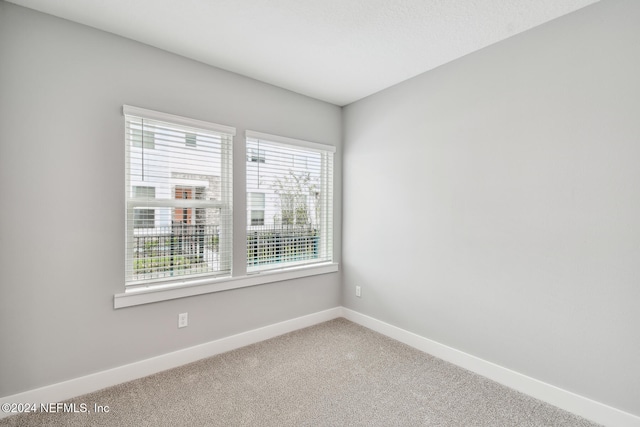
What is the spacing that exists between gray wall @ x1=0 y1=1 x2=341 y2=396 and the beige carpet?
1.03 feet

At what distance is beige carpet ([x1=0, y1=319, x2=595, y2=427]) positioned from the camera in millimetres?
1806

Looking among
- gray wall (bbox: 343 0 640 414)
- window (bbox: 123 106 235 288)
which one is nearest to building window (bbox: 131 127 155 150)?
window (bbox: 123 106 235 288)

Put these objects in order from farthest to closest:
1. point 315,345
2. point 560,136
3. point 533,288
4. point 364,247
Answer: point 364,247, point 315,345, point 533,288, point 560,136

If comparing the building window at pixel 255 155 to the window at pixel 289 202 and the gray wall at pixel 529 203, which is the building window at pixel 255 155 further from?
the gray wall at pixel 529 203

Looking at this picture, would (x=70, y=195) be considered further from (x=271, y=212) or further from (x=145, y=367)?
(x=271, y=212)

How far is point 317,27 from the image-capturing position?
80.7 inches

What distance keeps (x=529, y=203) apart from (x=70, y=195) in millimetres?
3159

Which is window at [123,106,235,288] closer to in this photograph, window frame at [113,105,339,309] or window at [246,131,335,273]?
window frame at [113,105,339,309]

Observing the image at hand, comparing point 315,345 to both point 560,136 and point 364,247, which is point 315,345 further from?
point 560,136

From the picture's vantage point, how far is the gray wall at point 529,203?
1717mm

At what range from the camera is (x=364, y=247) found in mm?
3309

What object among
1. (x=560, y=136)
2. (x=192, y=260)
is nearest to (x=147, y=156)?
(x=192, y=260)

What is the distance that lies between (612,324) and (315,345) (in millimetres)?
2141

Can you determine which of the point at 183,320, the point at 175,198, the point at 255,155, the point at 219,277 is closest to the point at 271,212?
the point at 255,155
